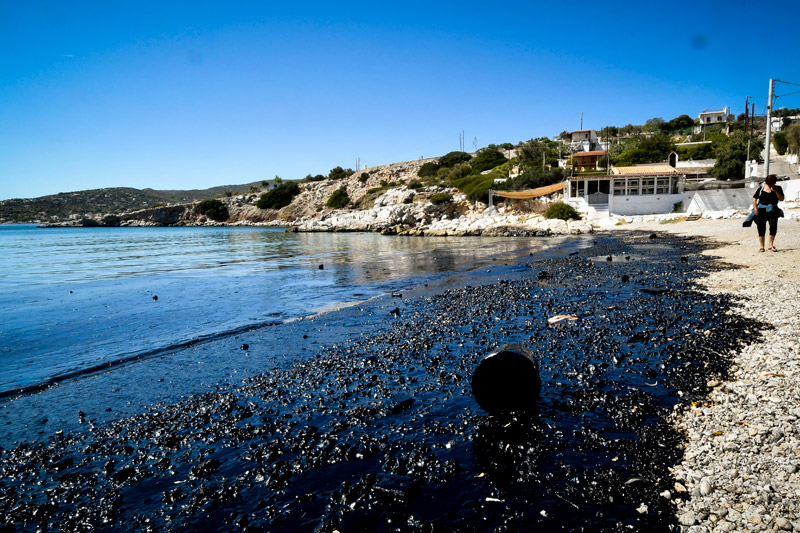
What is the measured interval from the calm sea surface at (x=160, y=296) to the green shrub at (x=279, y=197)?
8419cm

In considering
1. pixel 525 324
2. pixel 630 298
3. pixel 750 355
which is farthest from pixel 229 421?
pixel 630 298

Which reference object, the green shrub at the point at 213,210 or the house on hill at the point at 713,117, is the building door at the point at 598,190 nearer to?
the house on hill at the point at 713,117

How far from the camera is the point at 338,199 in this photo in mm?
104750

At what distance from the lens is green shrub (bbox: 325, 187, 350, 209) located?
336ft

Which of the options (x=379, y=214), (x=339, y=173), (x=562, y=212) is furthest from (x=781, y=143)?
(x=339, y=173)

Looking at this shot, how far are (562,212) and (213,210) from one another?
102809mm

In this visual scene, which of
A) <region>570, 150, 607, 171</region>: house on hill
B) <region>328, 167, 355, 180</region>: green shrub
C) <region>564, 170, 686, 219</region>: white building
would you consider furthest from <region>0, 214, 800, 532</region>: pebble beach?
<region>328, 167, 355, 180</region>: green shrub

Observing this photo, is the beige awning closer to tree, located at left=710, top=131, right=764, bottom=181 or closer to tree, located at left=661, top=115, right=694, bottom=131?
tree, located at left=710, top=131, right=764, bottom=181

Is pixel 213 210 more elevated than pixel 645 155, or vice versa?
pixel 645 155

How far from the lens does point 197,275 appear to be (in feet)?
88.5

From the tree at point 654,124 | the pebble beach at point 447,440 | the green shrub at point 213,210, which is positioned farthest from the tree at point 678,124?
the pebble beach at point 447,440

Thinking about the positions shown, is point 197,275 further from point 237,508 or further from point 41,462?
point 237,508

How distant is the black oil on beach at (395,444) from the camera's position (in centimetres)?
448

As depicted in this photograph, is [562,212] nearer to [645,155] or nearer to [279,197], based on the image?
[645,155]
